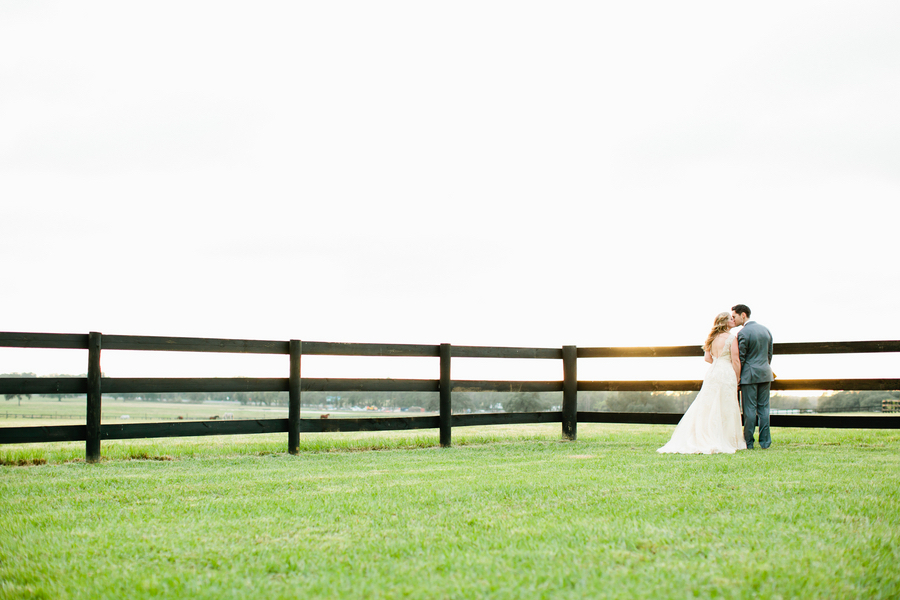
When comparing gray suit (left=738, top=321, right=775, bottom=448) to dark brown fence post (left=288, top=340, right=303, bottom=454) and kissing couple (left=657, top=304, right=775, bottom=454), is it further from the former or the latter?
dark brown fence post (left=288, top=340, right=303, bottom=454)

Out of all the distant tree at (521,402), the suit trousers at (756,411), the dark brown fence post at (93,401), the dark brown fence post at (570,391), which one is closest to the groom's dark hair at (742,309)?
the suit trousers at (756,411)

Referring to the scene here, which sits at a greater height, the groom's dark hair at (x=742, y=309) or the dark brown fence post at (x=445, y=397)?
the groom's dark hair at (x=742, y=309)

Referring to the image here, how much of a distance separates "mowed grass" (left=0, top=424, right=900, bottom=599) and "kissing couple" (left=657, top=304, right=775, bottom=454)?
6.34 feet

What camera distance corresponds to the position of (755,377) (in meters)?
8.41

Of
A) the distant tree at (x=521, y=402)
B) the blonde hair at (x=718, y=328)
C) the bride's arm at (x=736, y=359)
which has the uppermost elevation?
the blonde hair at (x=718, y=328)

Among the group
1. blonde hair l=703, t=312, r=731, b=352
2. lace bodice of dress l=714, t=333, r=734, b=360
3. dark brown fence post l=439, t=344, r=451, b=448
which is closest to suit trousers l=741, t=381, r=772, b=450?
lace bodice of dress l=714, t=333, r=734, b=360

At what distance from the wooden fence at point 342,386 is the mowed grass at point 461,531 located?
3.53ft

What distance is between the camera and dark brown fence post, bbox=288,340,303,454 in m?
8.14

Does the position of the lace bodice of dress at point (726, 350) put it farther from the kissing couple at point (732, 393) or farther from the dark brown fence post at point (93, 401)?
the dark brown fence post at point (93, 401)

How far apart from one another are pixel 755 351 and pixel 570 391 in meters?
2.66

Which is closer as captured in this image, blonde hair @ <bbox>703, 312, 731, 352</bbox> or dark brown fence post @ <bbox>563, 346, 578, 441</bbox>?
blonde hair @ <bbox>703, 312, 731, 352</bbox>

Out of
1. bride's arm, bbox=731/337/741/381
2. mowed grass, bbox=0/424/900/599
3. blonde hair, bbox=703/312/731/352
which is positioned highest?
blonde hair, bbox=703/312/731/352

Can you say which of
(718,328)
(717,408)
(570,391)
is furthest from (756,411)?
(570,391)

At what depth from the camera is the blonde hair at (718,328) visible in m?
8.75
